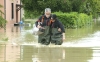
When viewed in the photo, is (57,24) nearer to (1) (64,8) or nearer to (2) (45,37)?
(2) (45,37)

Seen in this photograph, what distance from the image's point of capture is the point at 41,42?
43.2 feet

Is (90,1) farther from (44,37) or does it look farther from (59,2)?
(44,37)

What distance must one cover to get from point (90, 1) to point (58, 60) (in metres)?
37.2

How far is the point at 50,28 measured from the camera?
42.1ft

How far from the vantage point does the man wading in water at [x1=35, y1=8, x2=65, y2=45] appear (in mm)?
12602

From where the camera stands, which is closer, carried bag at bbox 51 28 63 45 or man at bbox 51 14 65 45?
man at bbox 51 14 65 45

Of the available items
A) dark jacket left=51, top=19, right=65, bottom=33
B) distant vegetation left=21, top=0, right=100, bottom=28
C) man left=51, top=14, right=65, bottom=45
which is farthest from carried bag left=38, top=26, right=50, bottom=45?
distant vegetation left=21, top=0, right=100, bottom=28

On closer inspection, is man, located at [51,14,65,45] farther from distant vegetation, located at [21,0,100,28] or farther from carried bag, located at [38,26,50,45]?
distant vegetation, located at [21,0,100,28]

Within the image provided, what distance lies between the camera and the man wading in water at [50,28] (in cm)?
1260

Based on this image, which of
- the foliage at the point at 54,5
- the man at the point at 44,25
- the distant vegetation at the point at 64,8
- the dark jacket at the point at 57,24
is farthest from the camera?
the foliage at the point at 54,5

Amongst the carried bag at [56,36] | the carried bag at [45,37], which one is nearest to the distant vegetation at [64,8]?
the carried bag at [45,37]

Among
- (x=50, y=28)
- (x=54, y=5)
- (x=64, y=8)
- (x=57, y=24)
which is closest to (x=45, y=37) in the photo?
(x=50, y=28)

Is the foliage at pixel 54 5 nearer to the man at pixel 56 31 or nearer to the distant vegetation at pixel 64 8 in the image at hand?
the distant vegetation at pixel 64 8

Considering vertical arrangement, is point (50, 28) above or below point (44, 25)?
below
